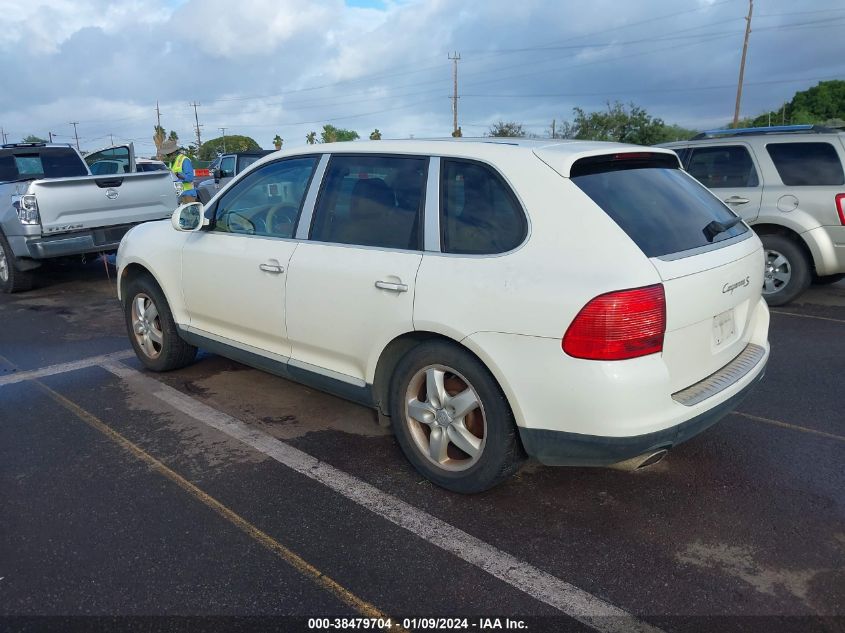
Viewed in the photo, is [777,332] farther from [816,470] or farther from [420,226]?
[420,226]

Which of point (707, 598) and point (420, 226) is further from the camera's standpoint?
point (420, 226)

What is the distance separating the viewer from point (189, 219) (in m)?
4.53

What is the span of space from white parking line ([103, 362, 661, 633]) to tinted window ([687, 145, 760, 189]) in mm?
5886

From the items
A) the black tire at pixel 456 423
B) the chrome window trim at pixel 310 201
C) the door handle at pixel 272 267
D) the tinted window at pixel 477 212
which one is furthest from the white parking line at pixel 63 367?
the tinted window at pixel 477 212

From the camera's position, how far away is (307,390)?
485 cm

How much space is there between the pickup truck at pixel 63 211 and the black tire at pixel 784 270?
7.60 meters

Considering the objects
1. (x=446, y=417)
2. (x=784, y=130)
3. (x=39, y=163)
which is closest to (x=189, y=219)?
(x=446, y=417)

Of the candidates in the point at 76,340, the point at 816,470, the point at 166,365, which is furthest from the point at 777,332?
the point at 76,340

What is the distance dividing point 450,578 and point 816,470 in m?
2.16

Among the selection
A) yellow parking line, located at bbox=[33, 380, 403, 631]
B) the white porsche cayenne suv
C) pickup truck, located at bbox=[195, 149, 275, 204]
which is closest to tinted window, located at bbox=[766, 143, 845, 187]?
the white porsche cayenne suv

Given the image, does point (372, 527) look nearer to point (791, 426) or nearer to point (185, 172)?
point (791, 426)

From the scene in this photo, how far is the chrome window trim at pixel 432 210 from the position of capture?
327 cm

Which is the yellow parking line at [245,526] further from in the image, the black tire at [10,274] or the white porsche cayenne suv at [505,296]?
the black tire at [10,274]

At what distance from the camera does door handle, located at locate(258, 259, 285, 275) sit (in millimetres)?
3907
